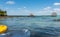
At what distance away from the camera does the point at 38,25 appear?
1196 millimetres

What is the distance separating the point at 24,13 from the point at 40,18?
192 millimetres

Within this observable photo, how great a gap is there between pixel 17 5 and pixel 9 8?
0.10 meters

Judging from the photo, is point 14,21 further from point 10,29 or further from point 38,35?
point 38,35

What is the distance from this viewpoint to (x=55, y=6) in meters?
1.19

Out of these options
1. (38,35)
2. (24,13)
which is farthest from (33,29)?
(24,13)

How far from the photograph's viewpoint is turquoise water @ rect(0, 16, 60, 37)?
3.85 feet

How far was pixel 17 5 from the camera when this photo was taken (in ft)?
3.99

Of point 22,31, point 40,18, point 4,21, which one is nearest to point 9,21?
point 4,21

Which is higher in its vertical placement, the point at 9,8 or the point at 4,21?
the point at 9,8

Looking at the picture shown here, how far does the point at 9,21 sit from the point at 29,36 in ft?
0.95

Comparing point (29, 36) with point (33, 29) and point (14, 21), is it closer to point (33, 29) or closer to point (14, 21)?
point (33, 29)

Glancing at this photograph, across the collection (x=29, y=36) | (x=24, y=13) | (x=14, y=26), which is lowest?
(x=29, y=36)

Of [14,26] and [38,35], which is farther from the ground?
[14,26]

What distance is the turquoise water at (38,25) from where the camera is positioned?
1.17 metres
